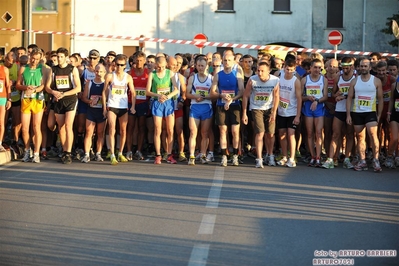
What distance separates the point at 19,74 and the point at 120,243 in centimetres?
877

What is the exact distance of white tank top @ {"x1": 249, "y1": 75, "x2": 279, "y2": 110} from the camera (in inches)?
643

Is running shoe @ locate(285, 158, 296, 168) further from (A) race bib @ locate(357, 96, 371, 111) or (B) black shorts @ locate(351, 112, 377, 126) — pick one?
(A) race bib @ locate(357, 96, 371, 111)

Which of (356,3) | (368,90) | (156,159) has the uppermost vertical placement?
(356,3)

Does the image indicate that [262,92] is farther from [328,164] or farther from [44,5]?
[44,5]

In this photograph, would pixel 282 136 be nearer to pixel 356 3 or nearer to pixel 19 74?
pixel 19 74

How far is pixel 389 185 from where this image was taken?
13820 millimetres

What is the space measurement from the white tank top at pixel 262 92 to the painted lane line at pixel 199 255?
8075mm

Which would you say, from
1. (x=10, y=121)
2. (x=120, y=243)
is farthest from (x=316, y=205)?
(x=10, y=121)

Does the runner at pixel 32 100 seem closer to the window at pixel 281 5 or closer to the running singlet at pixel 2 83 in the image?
the running singlet at pixel 2 83

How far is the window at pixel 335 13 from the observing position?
49000mm

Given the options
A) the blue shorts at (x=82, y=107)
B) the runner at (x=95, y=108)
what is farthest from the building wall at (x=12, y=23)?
the runner at (x=95, y=108)

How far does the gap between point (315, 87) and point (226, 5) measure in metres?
31.5

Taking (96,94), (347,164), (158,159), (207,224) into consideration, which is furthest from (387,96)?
(207,224)

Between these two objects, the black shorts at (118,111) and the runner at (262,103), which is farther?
the black shorts at (118,111)
